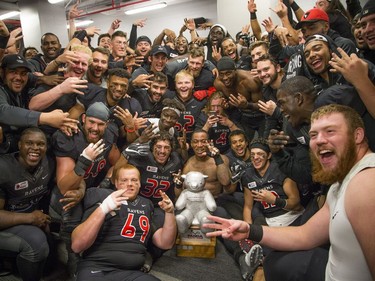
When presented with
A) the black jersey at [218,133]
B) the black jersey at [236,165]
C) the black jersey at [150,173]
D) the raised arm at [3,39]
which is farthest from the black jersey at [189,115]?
the raised arm at [3,39]

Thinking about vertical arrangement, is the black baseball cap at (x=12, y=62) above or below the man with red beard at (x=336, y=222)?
above

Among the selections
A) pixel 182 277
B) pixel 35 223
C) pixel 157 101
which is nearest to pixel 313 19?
pixel 157 101

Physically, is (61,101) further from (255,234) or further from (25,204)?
(255,234)

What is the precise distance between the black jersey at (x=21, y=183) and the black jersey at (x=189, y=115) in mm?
1744

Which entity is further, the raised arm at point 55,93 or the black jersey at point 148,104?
the black jersey at point 148,104

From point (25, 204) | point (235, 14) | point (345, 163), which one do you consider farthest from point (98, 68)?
point (235, 14)

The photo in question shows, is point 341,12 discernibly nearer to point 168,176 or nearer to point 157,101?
point 157,101

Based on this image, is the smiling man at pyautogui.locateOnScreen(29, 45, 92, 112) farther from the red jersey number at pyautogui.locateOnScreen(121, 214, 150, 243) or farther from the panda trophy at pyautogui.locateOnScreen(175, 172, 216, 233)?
the panda trophy at pyautogui.locateOnScreen(175, 172, 216, 233)

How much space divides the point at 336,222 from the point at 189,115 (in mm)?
2929

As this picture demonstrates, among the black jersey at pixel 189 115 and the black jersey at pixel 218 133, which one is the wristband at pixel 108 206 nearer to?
the black jersey at pixel 189 115

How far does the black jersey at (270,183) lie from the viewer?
3.08 m

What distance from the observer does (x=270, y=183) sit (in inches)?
124

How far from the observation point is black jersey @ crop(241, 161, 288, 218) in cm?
308

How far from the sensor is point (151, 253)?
3160 mm
